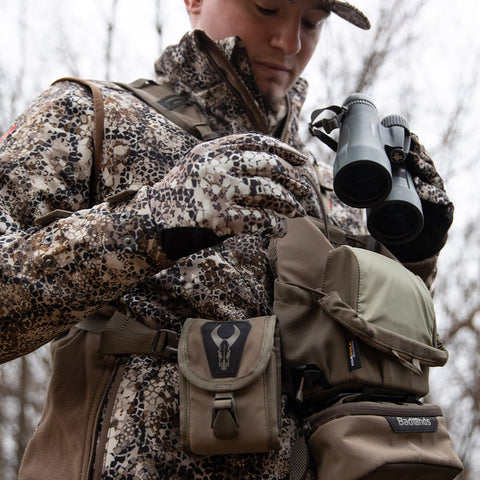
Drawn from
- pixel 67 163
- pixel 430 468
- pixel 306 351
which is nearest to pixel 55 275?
pixel 67 163

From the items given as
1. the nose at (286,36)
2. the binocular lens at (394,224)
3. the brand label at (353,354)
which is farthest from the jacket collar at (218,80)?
the brand label at (353,354)

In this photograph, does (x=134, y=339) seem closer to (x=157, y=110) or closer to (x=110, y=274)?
(x=110, y=274)

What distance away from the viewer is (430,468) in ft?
4.52

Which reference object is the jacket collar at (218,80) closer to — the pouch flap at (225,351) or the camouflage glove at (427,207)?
the camouflage glove at (427,207)

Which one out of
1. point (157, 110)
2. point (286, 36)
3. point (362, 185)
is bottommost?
point (362, 185)

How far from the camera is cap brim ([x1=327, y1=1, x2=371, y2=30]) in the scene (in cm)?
196

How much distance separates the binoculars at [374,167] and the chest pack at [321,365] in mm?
173

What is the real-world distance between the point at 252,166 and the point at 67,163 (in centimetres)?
57

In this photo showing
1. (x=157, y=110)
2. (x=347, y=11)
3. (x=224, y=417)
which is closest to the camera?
(x=224, y=417)

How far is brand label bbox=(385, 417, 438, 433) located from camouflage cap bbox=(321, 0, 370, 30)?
134 cm

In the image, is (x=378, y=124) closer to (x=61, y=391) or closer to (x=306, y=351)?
(x=306, y=351)

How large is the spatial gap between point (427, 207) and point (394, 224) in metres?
0.27

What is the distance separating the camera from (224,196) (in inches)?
46.4

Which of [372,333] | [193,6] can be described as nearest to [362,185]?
[372,333]
